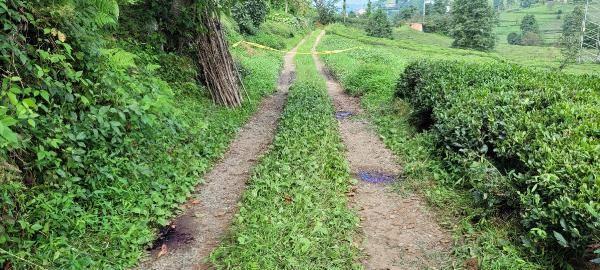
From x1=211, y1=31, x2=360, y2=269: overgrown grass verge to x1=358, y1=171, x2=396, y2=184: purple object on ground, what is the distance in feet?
1.03

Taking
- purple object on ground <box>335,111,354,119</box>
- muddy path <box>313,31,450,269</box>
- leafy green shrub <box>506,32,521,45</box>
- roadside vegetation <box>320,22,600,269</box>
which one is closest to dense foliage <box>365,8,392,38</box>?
leafy green shrub <box>506,32,521,45</box>

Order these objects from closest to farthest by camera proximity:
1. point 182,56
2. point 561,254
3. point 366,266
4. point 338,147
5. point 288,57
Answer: point 561,254 < point 366,266 < point 338,147 < point 182,56 < point 288,57

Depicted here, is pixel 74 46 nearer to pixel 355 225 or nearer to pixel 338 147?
pixel 355 225

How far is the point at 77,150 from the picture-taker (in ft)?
15.0

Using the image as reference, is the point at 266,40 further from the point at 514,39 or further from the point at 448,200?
the point at 514,39

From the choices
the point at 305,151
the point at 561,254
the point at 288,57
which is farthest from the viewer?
the point at 288,57

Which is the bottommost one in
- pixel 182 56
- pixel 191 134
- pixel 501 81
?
pixel 191 134

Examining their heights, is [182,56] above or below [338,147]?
above

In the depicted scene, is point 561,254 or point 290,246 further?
point 290,246

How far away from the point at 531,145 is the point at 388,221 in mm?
2051

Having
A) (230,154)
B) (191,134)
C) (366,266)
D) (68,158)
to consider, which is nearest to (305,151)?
(230,154)

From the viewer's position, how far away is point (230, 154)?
7.79 meters

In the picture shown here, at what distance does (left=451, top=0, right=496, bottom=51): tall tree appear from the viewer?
55.0 m

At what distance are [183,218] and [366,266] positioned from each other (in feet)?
8.11
